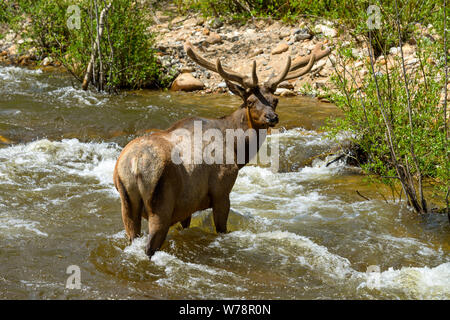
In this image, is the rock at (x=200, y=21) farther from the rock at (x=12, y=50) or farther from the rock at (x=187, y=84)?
the rock at (x=12, y=50)

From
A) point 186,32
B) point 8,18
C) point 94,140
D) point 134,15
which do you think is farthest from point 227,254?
point 186,32

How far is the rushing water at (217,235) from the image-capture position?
16.8 ft

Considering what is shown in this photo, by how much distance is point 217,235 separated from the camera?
634cm

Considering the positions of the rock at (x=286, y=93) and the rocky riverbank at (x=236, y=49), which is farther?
the rocky riverbank at (x=236, y=49)

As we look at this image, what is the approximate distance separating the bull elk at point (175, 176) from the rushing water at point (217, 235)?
317mm

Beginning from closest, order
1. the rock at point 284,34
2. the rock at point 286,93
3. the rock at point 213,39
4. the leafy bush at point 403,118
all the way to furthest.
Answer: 1. the leafy bush at point 403,118
2. the rock at point 286,93
3. the rock at point 284,34
4. the rock at point 213,39

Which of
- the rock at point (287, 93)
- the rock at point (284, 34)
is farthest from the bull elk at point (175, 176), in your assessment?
the rock at point (284, 34)

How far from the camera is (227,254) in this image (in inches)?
233

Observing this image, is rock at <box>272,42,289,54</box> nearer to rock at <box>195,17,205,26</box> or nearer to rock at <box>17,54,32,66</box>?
rock at <box>195,17,205,26</box>

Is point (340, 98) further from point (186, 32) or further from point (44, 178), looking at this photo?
point (186, 32)

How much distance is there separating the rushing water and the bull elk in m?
0.32

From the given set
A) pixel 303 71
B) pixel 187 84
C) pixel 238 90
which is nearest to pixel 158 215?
pixel 238 90

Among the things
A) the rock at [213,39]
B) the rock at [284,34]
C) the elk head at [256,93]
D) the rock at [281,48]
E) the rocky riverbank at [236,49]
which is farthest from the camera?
the rock at [213,39]

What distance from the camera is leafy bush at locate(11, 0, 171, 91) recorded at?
1377 cm
